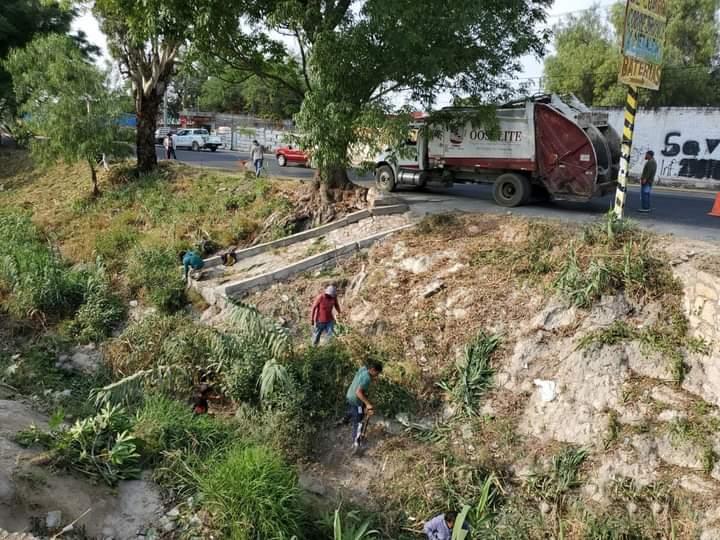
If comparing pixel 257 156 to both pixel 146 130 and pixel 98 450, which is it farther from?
pixel 98 450

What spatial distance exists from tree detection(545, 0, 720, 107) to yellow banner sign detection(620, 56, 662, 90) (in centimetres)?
2298

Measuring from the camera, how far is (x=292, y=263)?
11.0 m

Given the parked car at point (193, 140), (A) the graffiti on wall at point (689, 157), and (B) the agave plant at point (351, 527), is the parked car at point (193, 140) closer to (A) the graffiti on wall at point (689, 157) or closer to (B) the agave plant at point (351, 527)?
(A) the graffiti on wall at point (689, 157)

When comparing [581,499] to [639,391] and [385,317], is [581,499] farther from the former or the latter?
[385,317]

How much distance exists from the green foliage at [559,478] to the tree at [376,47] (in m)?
6.87

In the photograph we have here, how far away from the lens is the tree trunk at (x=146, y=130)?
59.1 feet

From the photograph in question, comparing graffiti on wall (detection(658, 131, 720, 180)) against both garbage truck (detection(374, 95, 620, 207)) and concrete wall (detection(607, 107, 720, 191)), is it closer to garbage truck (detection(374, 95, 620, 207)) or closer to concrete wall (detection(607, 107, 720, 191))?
concrete wall (detection(607, 107, 720, 191))

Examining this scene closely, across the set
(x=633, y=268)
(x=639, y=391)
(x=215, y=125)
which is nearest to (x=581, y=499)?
(x=639, y=391)

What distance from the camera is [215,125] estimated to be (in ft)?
162

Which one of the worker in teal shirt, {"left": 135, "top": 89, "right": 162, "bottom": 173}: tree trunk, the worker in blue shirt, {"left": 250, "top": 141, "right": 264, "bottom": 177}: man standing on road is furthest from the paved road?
{"left": 135, "top": 89, "right": 162, "bottom": 173}: tree trunk

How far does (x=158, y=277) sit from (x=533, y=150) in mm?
8549

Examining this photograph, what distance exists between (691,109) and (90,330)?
24.3m

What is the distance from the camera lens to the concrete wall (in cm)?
2278

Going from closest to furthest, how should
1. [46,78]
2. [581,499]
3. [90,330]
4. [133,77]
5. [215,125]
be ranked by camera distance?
1. [581,499]
2. [90,330]
3. [46,78]
4. [133,77]
5. [215,125]
